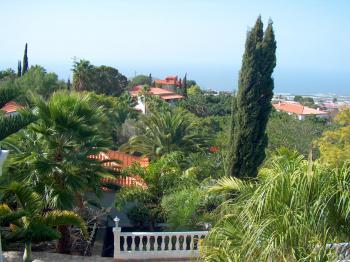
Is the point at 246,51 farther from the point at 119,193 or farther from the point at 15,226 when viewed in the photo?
the point at 15,226

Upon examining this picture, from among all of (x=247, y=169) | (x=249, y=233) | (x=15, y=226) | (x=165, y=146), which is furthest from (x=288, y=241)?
(x=165, y=146)

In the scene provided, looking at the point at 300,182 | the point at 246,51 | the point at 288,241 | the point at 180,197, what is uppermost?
the point at 246,51

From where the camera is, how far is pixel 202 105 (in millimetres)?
43938

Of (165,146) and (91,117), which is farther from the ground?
(91,117)

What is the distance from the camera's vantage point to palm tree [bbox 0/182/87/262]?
7527 mm

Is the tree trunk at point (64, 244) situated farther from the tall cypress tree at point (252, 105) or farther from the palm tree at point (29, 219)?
the tall cypress tree at point (252, 105)

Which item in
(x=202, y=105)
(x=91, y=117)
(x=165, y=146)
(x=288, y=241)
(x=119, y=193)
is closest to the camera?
(x=288, y=241)

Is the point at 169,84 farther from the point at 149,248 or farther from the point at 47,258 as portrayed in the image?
the point at 47,258

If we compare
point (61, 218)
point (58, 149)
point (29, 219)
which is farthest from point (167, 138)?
point (29, 219)

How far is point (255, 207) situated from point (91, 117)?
232 inches

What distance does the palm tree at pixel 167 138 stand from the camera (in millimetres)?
17328

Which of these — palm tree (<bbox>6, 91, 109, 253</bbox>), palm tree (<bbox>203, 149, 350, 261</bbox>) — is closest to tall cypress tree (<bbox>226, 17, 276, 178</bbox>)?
palm tree (<bbox>6, 91, 109, 253</bbox>)

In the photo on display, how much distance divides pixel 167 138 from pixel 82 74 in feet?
76.3

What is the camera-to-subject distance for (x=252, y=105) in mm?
13070
